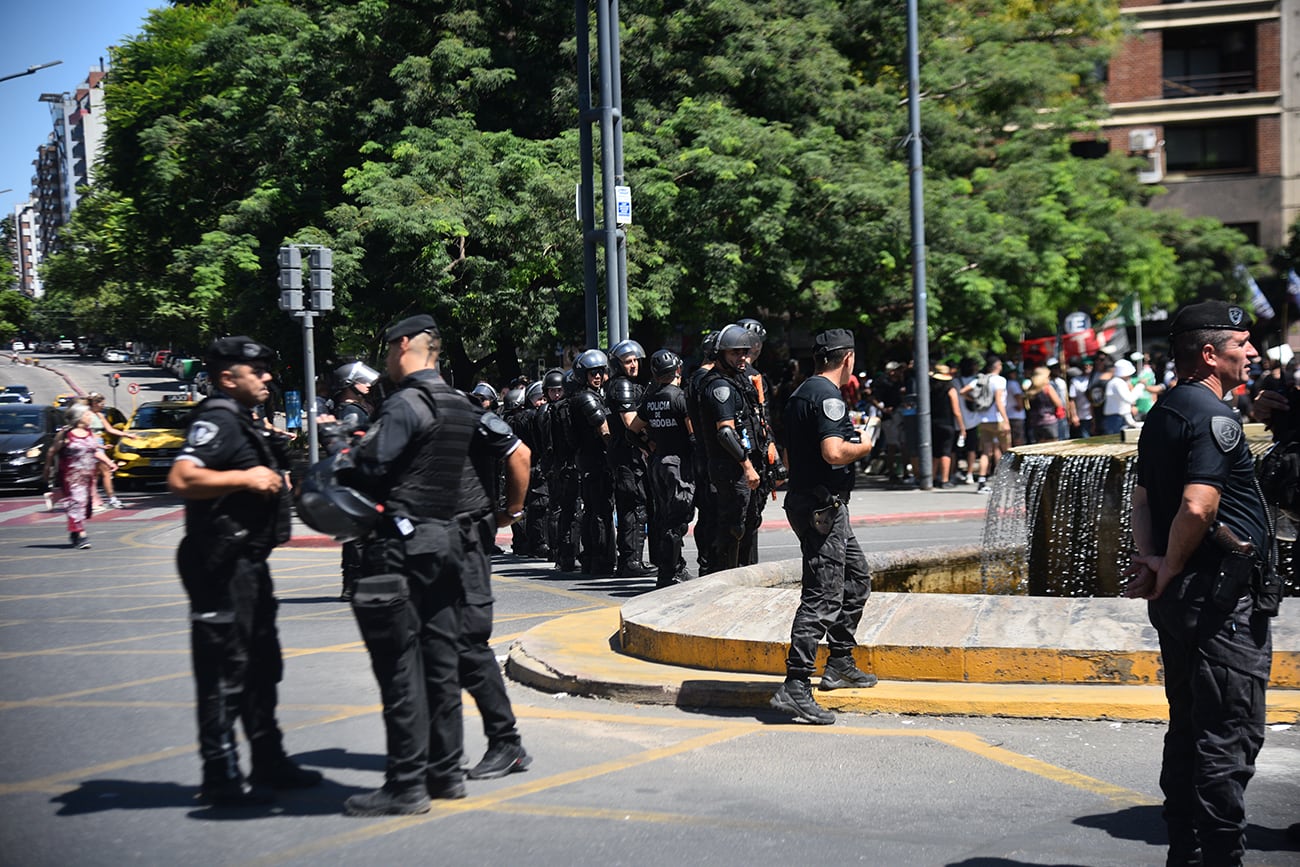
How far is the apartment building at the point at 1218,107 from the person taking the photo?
1560 inches

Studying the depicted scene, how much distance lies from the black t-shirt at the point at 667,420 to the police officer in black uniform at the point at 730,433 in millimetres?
905

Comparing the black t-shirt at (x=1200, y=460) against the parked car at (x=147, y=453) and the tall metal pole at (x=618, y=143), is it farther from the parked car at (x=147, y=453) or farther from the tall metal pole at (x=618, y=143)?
the parked car at (x=147, y=453)

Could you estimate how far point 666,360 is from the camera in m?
10.8

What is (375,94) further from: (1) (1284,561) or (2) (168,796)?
(2) (168,796)

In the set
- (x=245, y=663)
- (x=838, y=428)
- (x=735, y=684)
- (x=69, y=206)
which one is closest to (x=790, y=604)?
(x=735, y=684)

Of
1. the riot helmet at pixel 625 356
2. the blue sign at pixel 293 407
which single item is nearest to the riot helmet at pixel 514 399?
the riot helmet at pixel 625 356

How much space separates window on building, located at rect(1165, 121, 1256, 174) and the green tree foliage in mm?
16163

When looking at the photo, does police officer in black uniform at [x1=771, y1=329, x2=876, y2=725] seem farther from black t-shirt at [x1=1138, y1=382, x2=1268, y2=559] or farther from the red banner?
the red banner

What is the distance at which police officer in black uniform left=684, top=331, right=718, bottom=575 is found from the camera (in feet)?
31.4

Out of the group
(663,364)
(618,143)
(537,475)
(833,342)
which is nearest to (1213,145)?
(618,143)

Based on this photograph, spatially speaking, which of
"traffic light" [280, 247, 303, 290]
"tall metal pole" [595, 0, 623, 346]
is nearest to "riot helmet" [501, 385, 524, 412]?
"tall metal pole" [595, 0, 623, 346]

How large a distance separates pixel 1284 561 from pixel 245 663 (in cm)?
654

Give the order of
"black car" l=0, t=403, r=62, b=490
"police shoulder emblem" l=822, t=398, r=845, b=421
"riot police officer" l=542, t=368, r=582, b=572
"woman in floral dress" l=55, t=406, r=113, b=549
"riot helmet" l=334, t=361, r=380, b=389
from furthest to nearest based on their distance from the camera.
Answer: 1. "black car" l=0, t=403, r=62, b=490
2. "woman in floral dress" l=55, t=406, r=113, b=549
3. "riot police officer" l=542, t=368, r=582, b=572
4. "riot helmet" l=334, t=361, r=380, b=389
5. "police shoulder emblem" l=822, t=398, r=845, b=421

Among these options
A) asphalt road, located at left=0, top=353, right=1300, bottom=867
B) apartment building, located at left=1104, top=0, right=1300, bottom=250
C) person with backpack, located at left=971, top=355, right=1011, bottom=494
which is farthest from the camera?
apartment building, located at left=1104, top=0, right=1300, bottom=250
